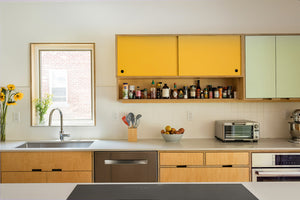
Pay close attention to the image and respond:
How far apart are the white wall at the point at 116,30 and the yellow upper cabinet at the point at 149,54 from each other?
0.33 metres

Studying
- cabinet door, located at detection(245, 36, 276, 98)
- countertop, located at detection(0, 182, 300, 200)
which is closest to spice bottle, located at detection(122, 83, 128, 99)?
cabinet door, located at detection(245, 36, 276, 98)

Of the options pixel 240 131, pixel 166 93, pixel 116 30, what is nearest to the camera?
pixel 240 131

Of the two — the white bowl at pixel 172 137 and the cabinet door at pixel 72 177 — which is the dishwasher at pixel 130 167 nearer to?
the cabinet door at pixel 72 177

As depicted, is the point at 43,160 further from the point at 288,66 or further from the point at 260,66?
the point at 288,66

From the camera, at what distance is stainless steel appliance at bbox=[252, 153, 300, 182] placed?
2.79 metres

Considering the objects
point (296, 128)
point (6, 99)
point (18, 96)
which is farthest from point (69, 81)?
point (296, 128)

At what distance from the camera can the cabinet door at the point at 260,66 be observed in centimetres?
312

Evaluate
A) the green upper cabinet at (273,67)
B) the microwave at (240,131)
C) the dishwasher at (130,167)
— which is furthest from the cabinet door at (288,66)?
the dishwasher at (130,167)

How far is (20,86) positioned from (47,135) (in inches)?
27.6

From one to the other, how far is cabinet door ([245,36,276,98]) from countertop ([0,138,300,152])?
22.1 inches

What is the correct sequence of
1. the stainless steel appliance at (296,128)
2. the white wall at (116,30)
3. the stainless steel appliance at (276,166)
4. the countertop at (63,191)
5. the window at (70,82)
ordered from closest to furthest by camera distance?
the countertop at (63,191) → the stainless steel appliance at (276,166) → the stainless steel appliance at (296,128) → the white wall at (116,30) → the window at (70,82)

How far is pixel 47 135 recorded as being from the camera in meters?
3.46

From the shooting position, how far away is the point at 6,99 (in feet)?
11.3

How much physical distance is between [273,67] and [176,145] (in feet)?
4.66
